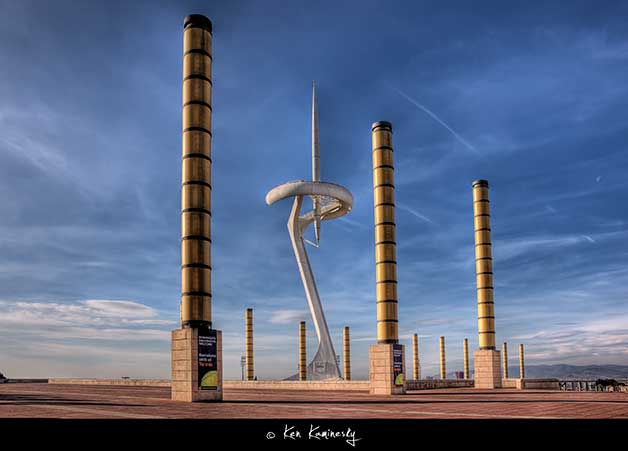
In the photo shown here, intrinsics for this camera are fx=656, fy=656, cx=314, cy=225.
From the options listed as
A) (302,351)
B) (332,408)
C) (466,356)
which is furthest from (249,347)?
(332,408)

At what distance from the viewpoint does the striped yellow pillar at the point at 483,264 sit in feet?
122

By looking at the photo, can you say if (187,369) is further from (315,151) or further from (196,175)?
(315,151)

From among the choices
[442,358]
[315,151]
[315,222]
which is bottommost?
[442,358]

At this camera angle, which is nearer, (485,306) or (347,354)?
(485,306)

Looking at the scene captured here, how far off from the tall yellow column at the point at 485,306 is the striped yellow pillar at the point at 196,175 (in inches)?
733

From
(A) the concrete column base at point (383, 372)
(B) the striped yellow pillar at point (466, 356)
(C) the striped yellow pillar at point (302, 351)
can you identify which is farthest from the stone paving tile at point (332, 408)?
(B) the striped yellow pillar at point (466, 356)

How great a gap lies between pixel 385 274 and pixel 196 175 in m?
10.5

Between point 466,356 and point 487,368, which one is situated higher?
point 487,368

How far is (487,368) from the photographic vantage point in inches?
1460

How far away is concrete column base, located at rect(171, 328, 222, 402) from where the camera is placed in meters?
23.5

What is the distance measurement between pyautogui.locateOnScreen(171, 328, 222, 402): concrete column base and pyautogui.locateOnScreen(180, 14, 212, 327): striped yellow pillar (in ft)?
1.80
